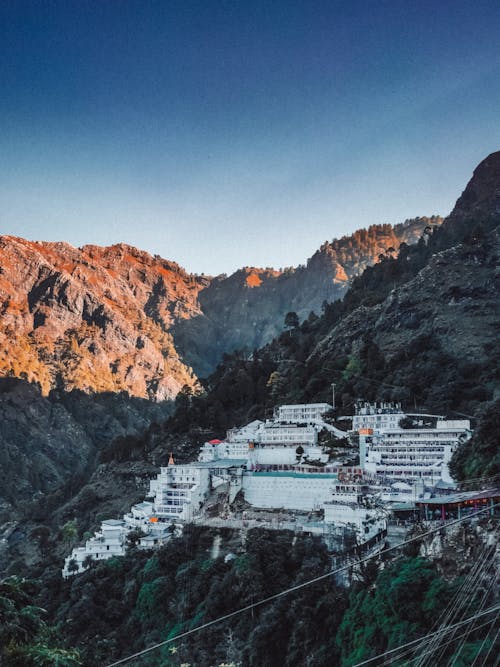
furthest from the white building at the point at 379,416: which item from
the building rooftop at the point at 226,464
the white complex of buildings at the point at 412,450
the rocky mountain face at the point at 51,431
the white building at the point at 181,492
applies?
the rocky mountain face at the point at 51,431

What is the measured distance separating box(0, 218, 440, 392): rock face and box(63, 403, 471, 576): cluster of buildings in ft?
235

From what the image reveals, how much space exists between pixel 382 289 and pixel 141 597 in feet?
170

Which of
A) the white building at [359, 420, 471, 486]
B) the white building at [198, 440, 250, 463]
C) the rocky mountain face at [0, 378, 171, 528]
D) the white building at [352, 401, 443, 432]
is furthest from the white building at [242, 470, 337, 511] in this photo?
the rocky mountain face at [0, 378, 171, 528]

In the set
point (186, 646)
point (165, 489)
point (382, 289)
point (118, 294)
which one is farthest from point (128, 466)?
point (118, 294)

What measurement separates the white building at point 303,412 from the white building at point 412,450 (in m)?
10.1

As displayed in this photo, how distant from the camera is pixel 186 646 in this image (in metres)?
28.9

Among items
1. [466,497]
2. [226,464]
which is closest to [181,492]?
[226,464]

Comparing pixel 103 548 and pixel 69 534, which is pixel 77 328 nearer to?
pixel 69 534

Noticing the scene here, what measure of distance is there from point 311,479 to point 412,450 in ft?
22.6

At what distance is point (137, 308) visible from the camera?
493ft

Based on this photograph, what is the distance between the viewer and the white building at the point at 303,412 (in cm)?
5097

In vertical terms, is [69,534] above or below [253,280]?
below

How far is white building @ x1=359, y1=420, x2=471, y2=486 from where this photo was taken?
37625mm

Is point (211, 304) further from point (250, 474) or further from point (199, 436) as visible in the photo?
point (250, 474)
